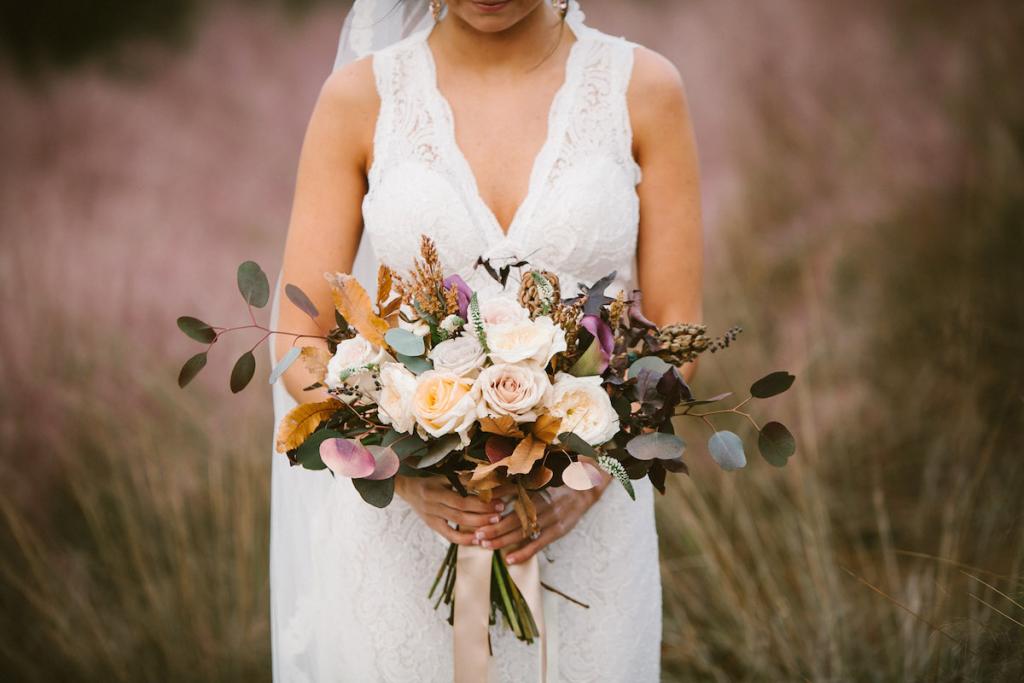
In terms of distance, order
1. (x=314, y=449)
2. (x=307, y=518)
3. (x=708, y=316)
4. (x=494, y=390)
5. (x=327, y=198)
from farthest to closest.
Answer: (x=708, y=316), (x=307, y=518), (x=327, y=198), (x=314, y=449), (x=494, y=390)

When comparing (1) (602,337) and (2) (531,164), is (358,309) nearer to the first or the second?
(1) (602,337)

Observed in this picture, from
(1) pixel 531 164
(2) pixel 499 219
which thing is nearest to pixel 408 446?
(2) pixel 499 219

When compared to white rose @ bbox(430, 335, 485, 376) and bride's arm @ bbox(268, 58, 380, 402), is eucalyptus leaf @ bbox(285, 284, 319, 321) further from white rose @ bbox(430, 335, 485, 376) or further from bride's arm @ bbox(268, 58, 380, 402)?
bride's arm @ bbox(268, 58, 380, 402)

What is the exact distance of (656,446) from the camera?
1.37m

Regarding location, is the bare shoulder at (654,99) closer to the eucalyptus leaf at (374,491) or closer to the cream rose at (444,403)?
the cream rose at (444,403)

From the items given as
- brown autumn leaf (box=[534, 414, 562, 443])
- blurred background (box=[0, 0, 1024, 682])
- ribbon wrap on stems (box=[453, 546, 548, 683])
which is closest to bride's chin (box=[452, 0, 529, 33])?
brown autumn leaf (box=[534, 414, 562, 443])

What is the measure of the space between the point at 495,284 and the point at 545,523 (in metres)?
0.48

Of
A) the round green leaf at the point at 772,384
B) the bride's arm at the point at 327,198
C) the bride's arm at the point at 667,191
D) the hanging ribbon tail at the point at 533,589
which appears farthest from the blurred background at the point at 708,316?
the bride's arm at the point at 327,198

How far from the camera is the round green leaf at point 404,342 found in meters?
1.38

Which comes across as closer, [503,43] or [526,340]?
[526,340]

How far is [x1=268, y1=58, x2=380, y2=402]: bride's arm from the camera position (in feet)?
6.29

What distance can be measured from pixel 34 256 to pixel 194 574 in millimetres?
1624

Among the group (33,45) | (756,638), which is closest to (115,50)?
(33,45)

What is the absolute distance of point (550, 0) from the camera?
2.15m
